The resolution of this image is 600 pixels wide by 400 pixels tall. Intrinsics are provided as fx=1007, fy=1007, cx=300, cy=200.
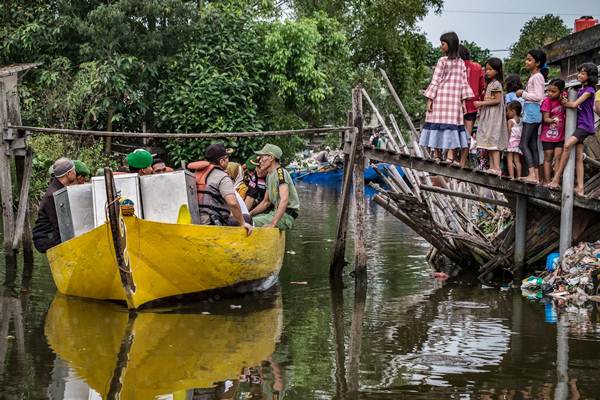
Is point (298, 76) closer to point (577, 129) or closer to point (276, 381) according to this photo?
point (577, 129)

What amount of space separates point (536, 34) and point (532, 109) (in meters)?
37.8

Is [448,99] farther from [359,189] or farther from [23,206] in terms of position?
[23,206]

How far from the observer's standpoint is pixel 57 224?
1184 cm

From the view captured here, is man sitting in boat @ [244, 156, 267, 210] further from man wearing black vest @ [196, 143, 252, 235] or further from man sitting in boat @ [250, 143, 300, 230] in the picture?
man wearing black vest @ [196, 143, 252, 235]

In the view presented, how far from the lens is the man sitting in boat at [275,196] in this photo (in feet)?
40.8

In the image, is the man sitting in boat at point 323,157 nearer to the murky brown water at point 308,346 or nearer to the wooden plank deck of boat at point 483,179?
the murky brown water at point 308,346

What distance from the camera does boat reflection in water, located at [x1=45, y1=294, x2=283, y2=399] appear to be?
7668 millimetres

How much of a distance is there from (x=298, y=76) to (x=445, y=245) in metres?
13.0

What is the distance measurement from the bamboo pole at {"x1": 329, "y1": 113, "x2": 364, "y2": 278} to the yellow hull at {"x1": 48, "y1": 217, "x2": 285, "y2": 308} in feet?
4.83

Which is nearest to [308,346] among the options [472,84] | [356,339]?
[356,339]

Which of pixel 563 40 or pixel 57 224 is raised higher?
pixel 563 40

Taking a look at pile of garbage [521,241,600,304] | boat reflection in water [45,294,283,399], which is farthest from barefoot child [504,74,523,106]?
boat reflection in water [45,294,283,399]

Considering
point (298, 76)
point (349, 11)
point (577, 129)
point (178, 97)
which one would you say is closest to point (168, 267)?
point (577, 129)

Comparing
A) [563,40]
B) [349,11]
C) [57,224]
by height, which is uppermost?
[349,11]
